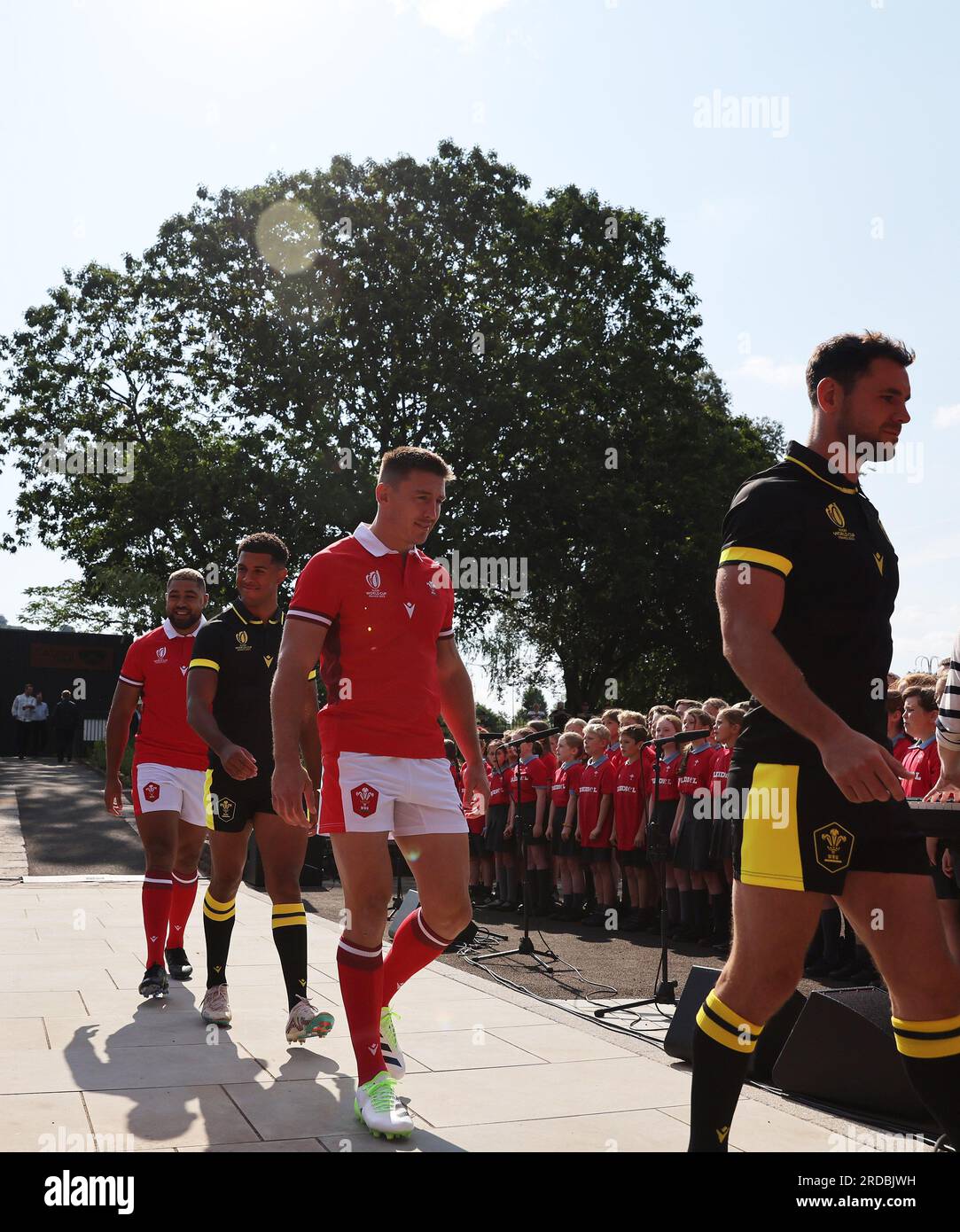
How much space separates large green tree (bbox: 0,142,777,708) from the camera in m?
24.7

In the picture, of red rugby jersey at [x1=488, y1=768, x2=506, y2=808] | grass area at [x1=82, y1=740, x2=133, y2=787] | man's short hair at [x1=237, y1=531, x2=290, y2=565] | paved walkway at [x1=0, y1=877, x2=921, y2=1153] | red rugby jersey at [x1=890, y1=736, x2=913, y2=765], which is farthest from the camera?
grass area at [x1=82, y1=740, x2=133, y2=787]

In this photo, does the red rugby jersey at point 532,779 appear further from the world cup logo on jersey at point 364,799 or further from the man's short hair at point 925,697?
the world cup logo on jersey at point 364,799

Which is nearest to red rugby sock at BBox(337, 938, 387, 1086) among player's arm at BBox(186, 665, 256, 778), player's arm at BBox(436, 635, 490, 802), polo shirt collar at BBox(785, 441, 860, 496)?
player's arm at BBox(436, 635, 490, 802)

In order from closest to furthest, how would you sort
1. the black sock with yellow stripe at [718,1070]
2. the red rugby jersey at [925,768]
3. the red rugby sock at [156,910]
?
the black sock with yellow stripe at [718,1070], the red rugby sock at [156,910], the red rugby jersey at [925,768]

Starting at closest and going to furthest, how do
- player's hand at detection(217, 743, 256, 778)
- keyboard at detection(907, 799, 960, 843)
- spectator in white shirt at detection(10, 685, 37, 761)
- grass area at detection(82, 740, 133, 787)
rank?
keyboard at detection(907, 799, 960, 843) → player's hand at detection(217, 743, 256, 778) → grass area at detection(82, 740, 133, 787) → spectator in white shirt at detection(10, 685, 37, 761)

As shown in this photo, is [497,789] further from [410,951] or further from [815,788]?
[815,788]

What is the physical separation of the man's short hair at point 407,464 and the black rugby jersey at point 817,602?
149 centimetres

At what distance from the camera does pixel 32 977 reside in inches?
263

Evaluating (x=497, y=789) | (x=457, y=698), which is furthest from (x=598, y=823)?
(x=457, y=698)

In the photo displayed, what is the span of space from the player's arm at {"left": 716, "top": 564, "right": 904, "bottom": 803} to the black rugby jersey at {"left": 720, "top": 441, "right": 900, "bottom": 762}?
0.18ft

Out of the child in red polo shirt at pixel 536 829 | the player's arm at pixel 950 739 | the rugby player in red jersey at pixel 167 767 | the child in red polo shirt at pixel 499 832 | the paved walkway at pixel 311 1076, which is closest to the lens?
the paved walkway at pixel 311 1076

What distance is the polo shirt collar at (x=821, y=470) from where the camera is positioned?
3.07 m

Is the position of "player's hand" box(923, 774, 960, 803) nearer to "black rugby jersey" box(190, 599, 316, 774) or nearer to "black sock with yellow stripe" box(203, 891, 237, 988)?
"black rugby jersey" box(190, 599, 316, 774)

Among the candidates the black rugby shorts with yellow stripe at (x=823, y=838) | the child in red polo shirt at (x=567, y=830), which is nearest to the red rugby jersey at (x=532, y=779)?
the child in red polo shirt at (x=567, y=830)
